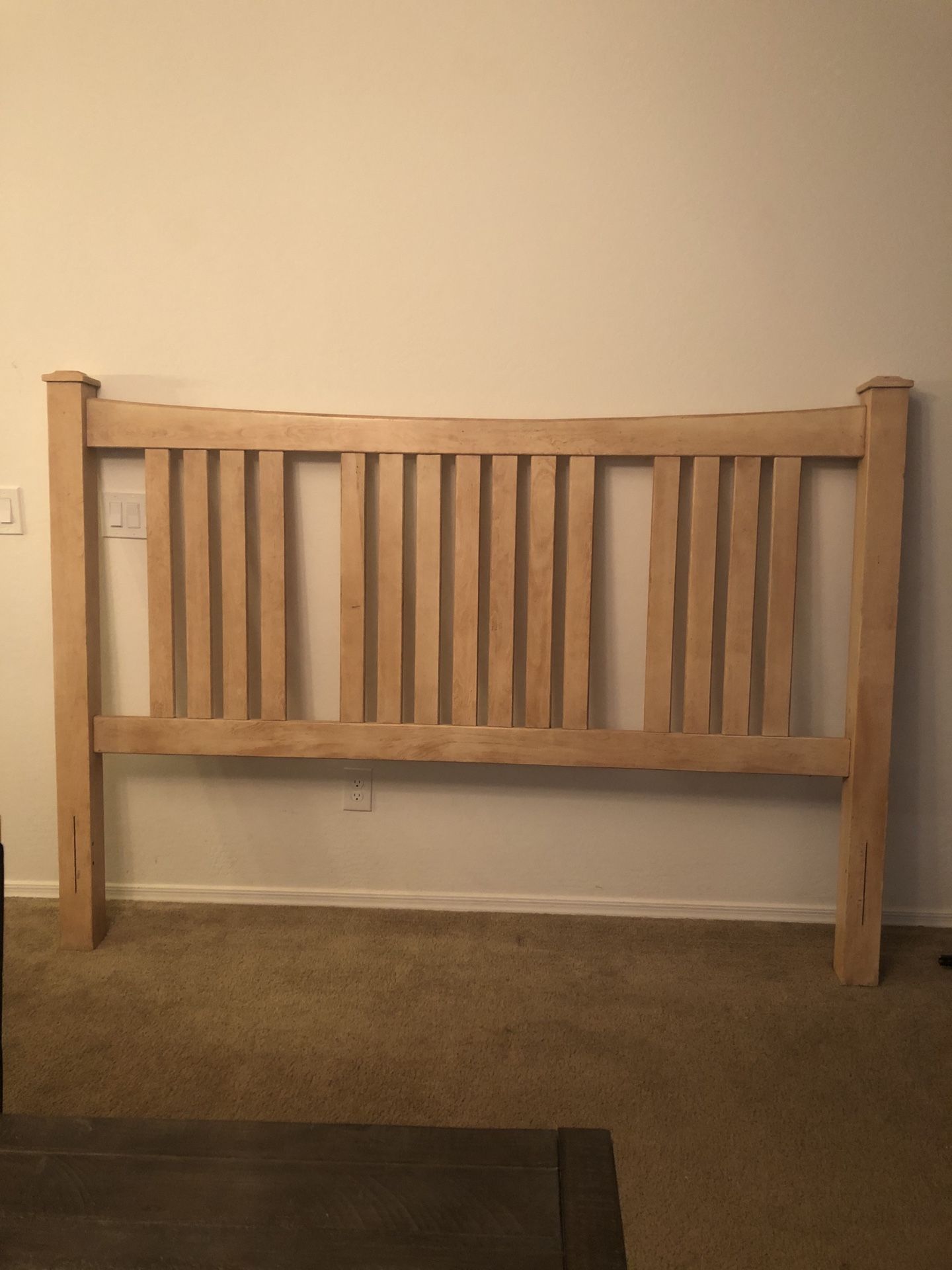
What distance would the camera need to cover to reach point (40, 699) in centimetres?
199

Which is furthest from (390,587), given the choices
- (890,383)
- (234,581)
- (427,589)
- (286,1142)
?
(286,1142)

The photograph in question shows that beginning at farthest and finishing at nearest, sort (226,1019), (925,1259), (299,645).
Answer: (299,645)
(226,1019)
(925,1259)

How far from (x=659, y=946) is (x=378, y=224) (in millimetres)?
1561

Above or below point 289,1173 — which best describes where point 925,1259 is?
below

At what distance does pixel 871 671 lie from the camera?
1.71 meters

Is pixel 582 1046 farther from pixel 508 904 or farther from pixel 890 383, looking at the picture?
pixel 890 383

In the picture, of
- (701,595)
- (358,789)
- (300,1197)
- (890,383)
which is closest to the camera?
(300,1197)

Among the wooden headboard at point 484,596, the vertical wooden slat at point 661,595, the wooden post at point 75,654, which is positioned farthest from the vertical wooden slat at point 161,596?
the vertical wooden slat at point 661,595

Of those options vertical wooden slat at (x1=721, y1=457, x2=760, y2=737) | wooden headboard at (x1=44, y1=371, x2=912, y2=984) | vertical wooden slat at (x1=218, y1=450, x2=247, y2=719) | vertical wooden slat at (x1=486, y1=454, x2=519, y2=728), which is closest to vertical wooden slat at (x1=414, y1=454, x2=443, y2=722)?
wooden headboard at (x1=44, y1=371, x2=912, y2=984)

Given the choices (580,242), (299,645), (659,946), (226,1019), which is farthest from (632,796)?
(580,242)

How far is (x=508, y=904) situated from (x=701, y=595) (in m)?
0.78

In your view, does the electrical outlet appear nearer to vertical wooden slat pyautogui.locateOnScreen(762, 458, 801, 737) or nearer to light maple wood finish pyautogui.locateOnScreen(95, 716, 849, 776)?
light maple wood finish pyautogui.locateOnScreen(95, 716, 849, 776)

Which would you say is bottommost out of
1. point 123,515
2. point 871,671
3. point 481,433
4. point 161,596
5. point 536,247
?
point 871,671

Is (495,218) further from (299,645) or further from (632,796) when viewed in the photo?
(632,796)
